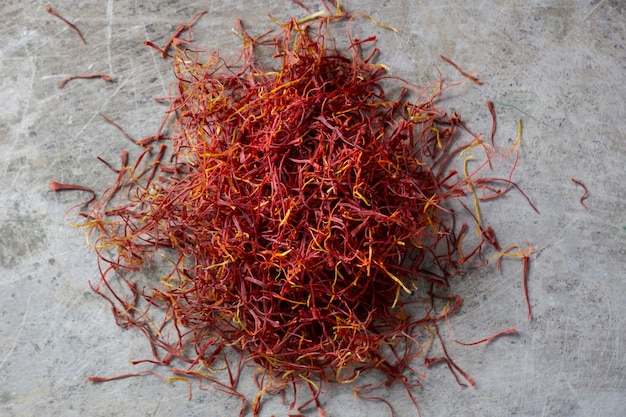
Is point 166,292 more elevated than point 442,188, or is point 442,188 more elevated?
point 442,188

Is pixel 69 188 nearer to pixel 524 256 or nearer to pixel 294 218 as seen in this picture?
pixel 294 218

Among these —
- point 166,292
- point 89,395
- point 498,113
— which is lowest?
point 89,395

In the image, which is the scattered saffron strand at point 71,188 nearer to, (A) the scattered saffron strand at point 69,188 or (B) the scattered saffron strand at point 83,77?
(A) the scattered saffron strand at point 69,188

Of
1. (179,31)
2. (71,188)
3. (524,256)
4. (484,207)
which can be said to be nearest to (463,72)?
(484,207)

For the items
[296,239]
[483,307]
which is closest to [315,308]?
[296,239]

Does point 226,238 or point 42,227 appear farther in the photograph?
point 42,227

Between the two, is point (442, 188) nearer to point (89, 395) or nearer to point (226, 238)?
point (226, 238)
